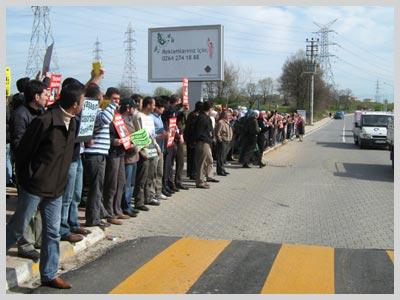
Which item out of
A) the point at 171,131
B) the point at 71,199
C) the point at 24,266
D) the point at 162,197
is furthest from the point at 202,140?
the point at 24,266

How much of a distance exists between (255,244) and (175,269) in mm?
1545

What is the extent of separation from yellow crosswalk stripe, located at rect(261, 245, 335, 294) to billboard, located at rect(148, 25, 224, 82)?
10.9m

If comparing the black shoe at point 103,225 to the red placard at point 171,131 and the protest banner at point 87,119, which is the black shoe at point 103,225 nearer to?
the protest banner at point 87,119

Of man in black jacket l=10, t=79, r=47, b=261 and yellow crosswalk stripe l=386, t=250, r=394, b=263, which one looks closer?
man in black jacket l=10, t=79, r=47, b=261

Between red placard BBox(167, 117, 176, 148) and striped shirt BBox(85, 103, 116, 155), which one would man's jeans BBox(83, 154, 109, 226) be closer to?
striped shirt BBox(85, 103, 116, 155)

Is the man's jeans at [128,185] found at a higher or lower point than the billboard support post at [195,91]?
lower

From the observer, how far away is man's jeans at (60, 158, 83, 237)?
6418 millimetres

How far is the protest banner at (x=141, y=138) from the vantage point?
332 inches

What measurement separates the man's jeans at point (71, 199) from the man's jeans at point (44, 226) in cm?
117

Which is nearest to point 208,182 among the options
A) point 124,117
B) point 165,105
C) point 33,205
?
point 165,105

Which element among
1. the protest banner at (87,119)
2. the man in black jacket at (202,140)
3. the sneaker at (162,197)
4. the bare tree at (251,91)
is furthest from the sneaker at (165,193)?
the bare tree at (251,91)

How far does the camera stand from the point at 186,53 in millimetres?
17578

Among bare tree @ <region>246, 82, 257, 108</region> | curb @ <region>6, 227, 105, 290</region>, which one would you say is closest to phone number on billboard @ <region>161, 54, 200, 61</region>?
curb @ <region>6, 227, 105, 290</region>

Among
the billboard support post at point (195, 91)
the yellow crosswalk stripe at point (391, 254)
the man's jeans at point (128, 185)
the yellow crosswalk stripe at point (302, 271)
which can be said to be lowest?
the yellow crosswalk stripe at point (391, 254)
